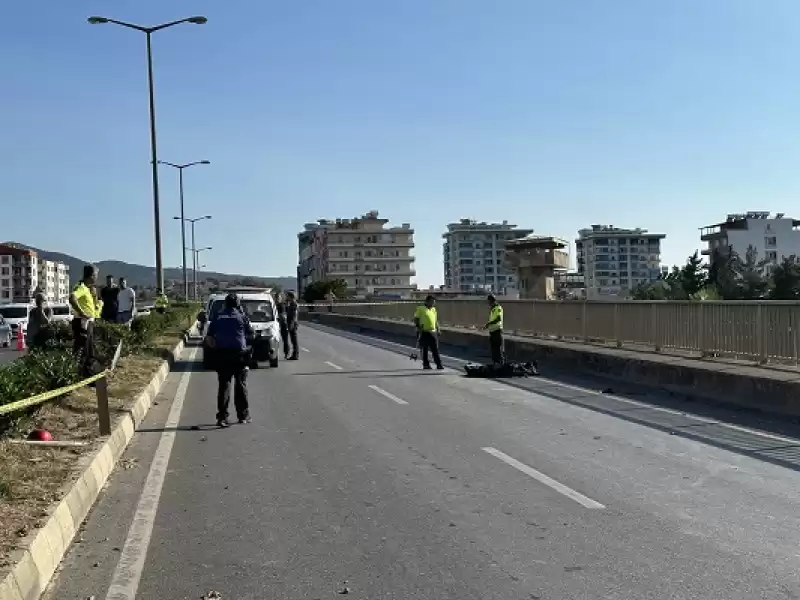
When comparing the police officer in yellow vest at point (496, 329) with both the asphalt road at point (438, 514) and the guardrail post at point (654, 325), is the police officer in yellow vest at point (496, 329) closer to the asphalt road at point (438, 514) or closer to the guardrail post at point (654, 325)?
the guardrail post at point (654, 325)

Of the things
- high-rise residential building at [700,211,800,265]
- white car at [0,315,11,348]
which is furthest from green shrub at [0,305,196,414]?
high-rise residential building at [700,211,800,265]

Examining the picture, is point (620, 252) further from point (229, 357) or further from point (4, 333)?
point (229, 357)

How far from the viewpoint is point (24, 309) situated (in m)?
35.4

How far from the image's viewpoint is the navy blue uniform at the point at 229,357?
1169 centimetres

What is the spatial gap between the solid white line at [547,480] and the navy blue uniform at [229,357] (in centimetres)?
372

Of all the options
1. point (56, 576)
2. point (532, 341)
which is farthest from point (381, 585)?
point (532, 341)

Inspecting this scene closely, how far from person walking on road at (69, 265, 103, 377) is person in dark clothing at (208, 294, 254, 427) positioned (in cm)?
307

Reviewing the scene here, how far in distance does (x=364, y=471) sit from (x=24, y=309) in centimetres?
3051

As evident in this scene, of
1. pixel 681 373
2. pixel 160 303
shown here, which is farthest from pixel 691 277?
pixel 681 373

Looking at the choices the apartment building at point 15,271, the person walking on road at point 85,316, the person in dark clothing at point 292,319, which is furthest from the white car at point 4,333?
the apartment building at point 15,271

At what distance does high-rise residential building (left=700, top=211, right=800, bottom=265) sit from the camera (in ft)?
308

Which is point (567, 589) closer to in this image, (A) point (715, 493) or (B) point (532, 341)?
(A) point (715, 493)

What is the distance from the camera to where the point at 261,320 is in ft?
71.2

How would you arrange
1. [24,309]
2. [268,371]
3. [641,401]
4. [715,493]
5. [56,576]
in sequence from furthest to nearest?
[24,309] < [268,371] < [641,401] < [715,493] < [56,576]
